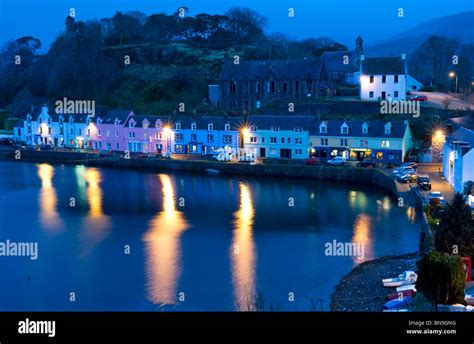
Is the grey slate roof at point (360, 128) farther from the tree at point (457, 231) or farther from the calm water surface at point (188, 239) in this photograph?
the tree at point (457, 231)

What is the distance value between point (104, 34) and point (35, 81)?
6.95 m

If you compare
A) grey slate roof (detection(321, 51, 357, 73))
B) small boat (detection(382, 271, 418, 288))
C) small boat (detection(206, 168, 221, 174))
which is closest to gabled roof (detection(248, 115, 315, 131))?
small boat (detection(206, 168, 221, 174))

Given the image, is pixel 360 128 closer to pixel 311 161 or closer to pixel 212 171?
pixel 311 161

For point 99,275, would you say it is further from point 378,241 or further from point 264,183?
point 264,183

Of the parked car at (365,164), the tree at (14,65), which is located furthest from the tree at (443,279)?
the tree at (14,65)

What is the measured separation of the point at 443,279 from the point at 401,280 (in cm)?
183

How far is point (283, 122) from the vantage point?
17.6 meters

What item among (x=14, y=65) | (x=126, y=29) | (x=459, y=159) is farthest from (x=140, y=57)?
(x=459, y=159)

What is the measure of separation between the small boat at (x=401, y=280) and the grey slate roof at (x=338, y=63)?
59.1ft

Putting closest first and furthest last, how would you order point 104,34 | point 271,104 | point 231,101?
1. point 271,104
2. point 231,101
3. point 104,34

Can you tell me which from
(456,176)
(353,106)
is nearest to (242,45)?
(353,106)

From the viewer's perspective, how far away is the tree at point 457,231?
7141 millimetres

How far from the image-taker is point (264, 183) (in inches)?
616

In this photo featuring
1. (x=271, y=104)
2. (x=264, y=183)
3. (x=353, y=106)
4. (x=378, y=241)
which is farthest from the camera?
(x=271, y=104)
